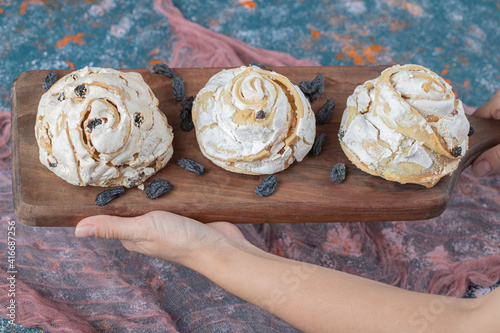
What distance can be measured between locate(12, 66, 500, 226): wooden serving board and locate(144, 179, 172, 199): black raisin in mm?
25

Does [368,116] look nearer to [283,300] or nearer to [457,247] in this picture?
[283,300]

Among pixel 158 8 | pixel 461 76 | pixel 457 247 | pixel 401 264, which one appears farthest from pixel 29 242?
pixel 461 76

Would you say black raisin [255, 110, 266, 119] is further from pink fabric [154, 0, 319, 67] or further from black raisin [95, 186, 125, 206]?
pink fabric [154, 0, 319, 67]

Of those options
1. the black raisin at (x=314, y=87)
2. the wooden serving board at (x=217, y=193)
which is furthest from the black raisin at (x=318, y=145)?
the black raisin at (x=314, y=87)

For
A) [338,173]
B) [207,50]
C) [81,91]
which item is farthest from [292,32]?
[81,91]

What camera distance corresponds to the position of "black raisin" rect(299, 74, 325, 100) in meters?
2.01

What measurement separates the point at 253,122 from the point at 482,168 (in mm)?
1210

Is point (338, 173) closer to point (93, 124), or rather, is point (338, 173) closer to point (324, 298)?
point (324, 298)

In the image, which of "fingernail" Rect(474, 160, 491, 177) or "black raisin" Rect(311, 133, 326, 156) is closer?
"black raisin" Rect(311, 133, 326, 156)

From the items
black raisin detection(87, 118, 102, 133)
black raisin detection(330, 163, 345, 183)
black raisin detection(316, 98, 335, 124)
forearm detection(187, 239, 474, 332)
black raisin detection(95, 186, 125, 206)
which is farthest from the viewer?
black raisin detection(316, 98, 335, 124)

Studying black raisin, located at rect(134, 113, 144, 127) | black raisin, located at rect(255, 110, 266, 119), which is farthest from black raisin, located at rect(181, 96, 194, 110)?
black raisin, located at rect(255, 110, 266, 119)

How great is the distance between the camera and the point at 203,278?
2084 mm

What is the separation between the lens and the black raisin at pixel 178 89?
1942mm

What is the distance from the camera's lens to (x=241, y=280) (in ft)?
5.28
